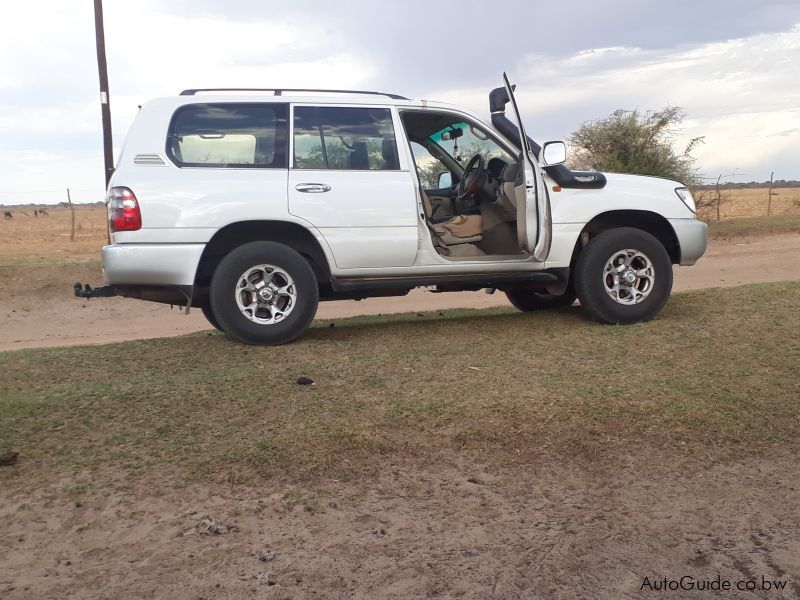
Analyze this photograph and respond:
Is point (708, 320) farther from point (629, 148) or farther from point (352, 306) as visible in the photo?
point (629, 148)

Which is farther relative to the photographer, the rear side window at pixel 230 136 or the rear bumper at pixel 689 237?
the rear bumper at pixel 689 237

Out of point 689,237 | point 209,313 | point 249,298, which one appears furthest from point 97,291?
point 689,237

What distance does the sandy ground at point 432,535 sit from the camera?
290 centimetres

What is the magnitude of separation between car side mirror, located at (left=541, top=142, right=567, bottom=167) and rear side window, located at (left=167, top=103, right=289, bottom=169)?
211 centimetres

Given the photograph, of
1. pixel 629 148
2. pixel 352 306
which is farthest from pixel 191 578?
pixel 629 148

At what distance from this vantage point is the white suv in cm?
594

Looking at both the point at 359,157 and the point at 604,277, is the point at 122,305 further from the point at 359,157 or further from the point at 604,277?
the point at 604,277

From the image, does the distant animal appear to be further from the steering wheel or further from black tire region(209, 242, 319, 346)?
the steering wheel

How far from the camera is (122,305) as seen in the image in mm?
13602

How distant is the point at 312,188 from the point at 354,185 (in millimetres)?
346

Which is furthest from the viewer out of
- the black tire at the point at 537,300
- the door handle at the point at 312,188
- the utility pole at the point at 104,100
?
the utility pole at the point at 104,100

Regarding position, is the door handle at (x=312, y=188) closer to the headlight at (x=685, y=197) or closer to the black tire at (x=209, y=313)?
the black tire at (x=209, y=313)

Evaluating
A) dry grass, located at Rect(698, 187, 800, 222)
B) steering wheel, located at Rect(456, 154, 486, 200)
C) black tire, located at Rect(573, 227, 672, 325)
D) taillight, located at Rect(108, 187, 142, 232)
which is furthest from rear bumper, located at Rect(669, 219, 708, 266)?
dry grass, located at Rect(698, 187, 800, 222)

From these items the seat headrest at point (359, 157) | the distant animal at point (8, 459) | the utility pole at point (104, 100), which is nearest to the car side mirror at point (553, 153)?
the seat headrest at point (359, 157)
